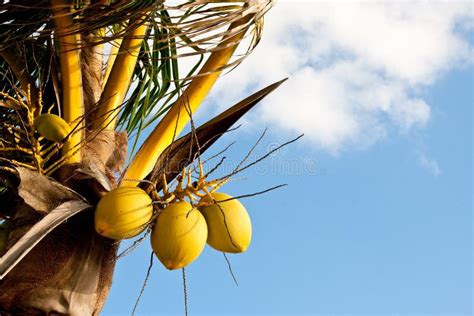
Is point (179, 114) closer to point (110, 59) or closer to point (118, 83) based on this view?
point (118, 83)

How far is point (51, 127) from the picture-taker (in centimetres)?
216

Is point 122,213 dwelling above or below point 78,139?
below

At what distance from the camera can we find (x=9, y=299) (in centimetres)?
194

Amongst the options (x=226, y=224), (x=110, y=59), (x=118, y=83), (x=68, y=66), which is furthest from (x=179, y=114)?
(x=110, y=59)

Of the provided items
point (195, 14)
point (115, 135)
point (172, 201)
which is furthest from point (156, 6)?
point (172, 201)

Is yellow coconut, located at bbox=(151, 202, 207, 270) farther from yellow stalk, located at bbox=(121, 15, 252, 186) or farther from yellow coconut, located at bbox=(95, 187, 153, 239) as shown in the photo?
yellow stalk, located at bbox=(121, 15, 252, 186)

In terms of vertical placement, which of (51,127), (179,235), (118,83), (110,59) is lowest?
(179,235)

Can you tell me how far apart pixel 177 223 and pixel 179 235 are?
0.12 ft

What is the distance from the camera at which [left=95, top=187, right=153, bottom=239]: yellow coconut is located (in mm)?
1865

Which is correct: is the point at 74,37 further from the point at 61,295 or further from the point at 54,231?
the point at 61,295

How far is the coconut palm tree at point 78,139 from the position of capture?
195cm

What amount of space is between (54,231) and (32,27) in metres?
1.06

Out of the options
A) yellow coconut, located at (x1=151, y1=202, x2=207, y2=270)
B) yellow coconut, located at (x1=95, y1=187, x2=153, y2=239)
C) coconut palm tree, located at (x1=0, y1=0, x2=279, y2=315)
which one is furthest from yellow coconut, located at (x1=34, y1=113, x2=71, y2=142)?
yellow coconut, located at (x1=151, y1=202, x2=207, y2=270)

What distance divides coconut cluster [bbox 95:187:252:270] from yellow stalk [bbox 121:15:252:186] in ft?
0.71
